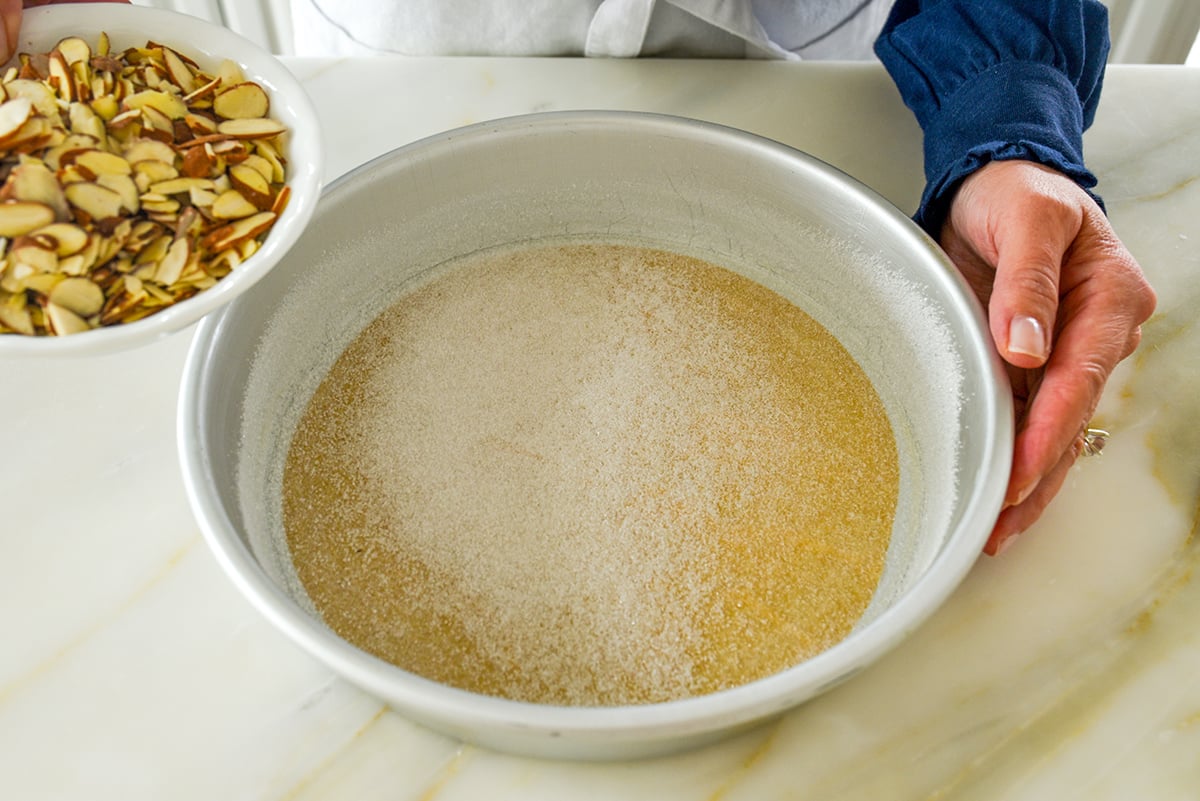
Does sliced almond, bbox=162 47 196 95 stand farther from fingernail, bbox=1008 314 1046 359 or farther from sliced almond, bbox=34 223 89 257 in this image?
fingernail, bbox=1008 314 1046 359

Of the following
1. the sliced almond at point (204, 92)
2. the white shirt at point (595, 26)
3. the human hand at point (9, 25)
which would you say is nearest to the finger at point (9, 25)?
the human hand at point (9, 25)

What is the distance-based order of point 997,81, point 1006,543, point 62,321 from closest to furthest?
1. point 62,321
2. point 1006,543
3. point 997,81

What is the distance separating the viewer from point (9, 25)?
579mm

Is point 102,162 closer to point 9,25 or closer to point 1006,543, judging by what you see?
point 9,25

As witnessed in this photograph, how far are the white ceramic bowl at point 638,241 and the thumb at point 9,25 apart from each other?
194 mm

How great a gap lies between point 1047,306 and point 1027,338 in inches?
1.3

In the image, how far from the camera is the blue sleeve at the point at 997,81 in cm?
71

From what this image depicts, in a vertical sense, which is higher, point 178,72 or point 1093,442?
point 178,72

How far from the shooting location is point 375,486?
669 millimetres

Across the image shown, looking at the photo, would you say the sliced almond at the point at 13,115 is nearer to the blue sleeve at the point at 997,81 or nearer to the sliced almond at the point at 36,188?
the sliced almond at the point at 36,188

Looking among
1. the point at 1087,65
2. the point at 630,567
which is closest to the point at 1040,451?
the point at 630,567

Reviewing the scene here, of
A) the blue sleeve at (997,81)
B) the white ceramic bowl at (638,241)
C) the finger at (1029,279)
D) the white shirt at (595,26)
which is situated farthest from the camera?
the white shirt at (595,26)

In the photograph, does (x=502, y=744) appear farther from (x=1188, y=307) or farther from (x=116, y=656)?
(x=1188, y=307)

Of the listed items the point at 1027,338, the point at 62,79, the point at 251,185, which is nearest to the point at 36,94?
the point at 62,79
